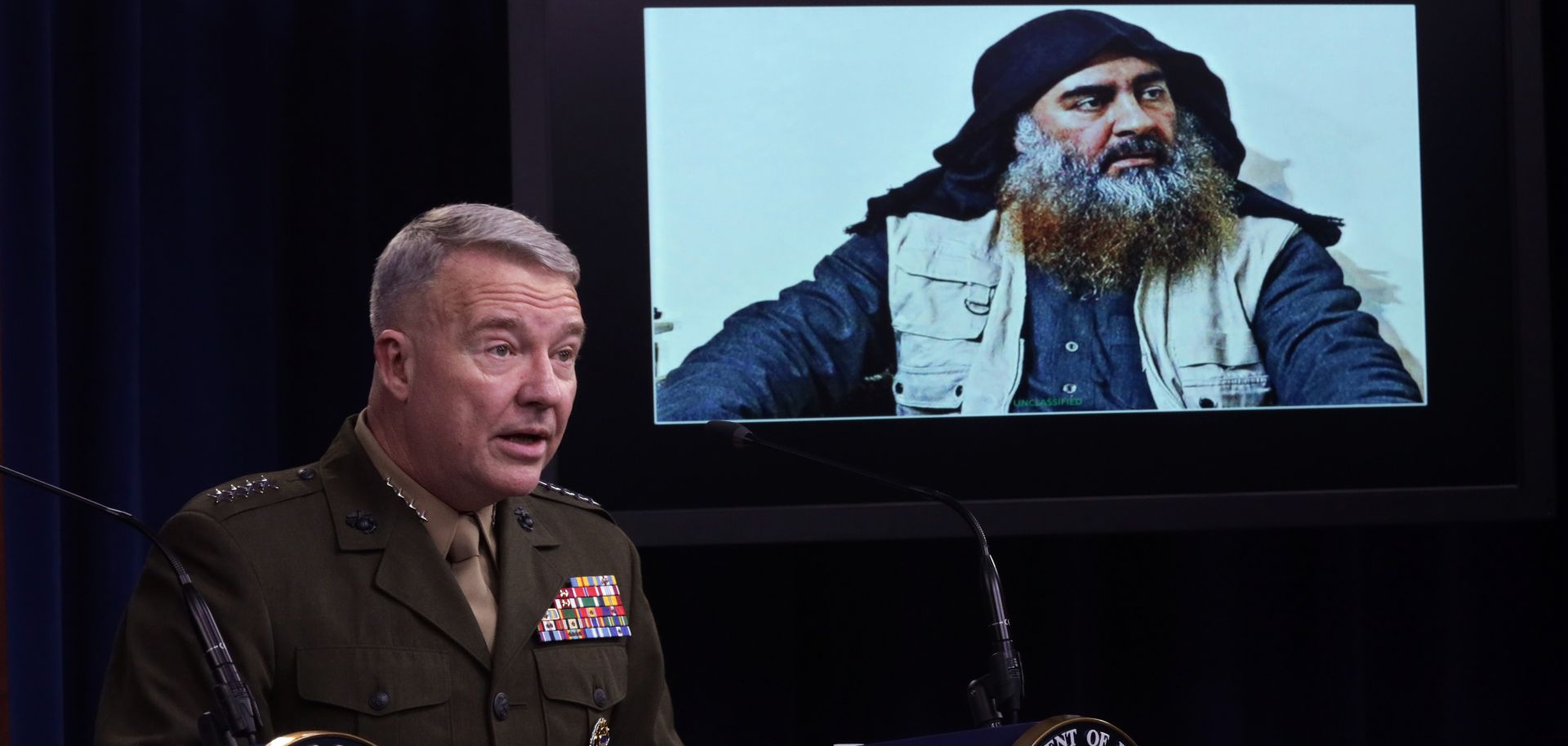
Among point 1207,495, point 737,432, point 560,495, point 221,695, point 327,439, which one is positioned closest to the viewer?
point 221,695

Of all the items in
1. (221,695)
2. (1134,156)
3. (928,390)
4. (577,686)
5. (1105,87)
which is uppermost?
(1105,87)

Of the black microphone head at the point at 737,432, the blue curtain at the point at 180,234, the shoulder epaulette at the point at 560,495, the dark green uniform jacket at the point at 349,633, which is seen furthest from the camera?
the blue curtain at the point at 180,234

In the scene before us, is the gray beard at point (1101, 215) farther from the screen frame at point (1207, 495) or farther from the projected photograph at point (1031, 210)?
the screen frame at point (1207, 495)

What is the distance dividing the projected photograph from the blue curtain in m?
0.56

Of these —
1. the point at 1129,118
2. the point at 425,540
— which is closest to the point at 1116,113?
the point at 1129,118

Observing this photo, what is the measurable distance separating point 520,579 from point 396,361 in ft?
1.01

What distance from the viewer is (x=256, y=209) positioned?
3.01 m

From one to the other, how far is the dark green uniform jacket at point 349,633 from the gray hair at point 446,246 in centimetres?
20

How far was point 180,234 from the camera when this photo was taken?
2957mm

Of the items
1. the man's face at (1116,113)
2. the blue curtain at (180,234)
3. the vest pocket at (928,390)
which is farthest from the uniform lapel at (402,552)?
the man's face at (1116,113)

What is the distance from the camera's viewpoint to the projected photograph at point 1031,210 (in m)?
2.87

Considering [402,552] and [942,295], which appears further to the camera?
[942,295]

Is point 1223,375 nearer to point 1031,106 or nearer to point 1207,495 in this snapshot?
point 1207,495

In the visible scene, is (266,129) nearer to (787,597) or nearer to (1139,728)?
(787,597)
